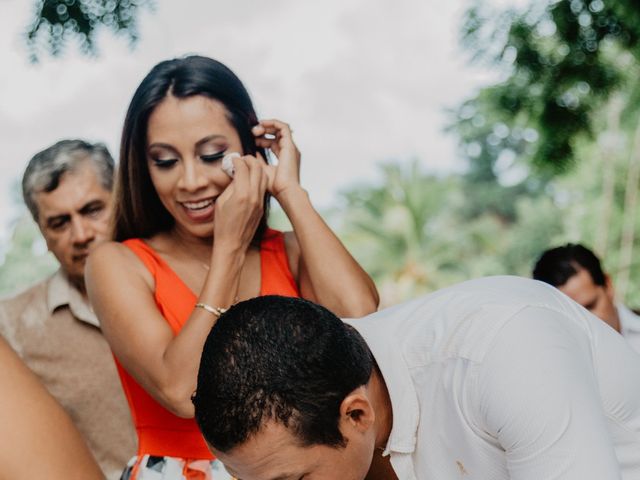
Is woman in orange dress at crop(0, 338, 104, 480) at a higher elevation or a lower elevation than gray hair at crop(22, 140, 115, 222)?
lower

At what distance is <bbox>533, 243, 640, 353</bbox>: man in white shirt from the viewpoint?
4.66 meters

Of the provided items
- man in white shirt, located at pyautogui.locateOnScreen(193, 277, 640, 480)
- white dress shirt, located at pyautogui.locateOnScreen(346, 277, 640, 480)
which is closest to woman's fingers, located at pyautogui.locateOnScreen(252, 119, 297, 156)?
white dress shirt, located at pyautogui.locateOnScreen(346, 277, 640, 480)

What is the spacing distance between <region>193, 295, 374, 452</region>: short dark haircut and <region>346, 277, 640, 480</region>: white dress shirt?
8.1 inches

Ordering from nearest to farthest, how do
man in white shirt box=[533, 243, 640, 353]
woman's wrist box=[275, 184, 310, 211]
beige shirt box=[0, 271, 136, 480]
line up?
woman's wrist box=[275, 184, 310, 211] → beige shirt box=[0, 271, 136, 480] → man in white shirt box=[533, 243, 640, 353]

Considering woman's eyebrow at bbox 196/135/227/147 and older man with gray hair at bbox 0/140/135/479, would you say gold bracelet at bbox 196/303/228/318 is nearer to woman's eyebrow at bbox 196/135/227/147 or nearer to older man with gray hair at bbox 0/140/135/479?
woman's eyebrow at bbox 196/135/227/147

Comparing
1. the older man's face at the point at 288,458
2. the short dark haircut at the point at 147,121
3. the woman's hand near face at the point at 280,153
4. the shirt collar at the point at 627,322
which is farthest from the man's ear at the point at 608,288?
the older man's face at the point at 288,458

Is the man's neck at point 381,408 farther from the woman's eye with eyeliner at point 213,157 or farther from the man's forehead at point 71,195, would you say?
the man's forehead at point 71,195

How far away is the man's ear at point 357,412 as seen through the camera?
2014 millimetres

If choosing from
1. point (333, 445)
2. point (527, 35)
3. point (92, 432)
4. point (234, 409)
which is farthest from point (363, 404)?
point (527, 35)

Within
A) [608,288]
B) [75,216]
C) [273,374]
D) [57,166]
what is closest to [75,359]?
[75,216]

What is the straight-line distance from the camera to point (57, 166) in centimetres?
381

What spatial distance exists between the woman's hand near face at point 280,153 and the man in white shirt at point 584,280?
230 cm

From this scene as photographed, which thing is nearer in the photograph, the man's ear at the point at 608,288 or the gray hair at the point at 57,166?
the gray hair at the point at 57,166

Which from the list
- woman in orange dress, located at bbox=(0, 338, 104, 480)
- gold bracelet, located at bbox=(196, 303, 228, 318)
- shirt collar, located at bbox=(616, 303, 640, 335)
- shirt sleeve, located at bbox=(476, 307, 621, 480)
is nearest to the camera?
woman in orange dress, located at bbox=(0, 338, 104, 480)
